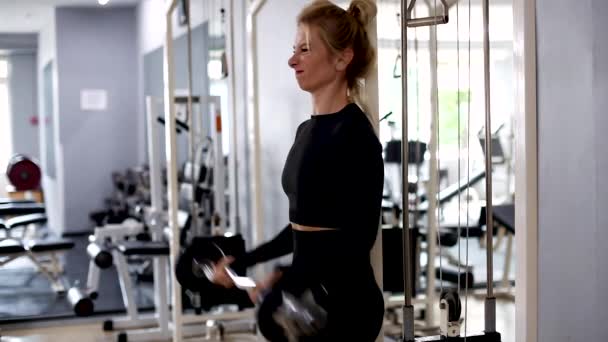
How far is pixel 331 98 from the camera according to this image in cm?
147

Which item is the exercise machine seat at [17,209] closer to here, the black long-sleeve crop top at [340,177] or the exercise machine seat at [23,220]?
the exercise machine seat at [23,220]

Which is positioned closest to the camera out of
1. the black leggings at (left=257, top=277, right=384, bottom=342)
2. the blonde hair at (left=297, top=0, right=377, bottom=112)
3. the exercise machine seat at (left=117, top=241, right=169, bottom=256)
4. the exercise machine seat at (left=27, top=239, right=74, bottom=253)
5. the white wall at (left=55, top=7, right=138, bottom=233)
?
the black leggings at (left=257, top=277, right=384, bottom=342)

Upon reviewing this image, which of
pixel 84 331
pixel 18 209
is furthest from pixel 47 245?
pixel 84 331

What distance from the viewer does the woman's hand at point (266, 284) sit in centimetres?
124

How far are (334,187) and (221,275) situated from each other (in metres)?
0.31

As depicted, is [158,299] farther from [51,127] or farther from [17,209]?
[51,127]

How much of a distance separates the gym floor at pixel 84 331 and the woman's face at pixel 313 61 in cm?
274

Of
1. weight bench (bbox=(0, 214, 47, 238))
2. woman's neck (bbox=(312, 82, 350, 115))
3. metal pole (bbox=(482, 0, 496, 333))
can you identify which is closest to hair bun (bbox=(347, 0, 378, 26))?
woman's neck (bbox=(312, 82, 350, 115))

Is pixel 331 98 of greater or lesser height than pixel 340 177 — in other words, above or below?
above

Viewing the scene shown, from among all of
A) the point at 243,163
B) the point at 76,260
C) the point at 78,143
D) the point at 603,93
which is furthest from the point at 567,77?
the point at 78,143

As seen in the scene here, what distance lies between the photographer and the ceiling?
7.90 metres

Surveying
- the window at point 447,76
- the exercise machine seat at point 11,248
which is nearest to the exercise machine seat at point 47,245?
the exercise machine seat at point 11,248

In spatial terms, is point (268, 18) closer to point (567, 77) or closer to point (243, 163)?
point (243, 163)

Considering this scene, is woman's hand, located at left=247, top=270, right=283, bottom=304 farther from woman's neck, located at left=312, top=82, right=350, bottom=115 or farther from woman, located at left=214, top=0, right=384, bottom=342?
woman's neck, located at left=312, top=82, right=350, bottom=115
